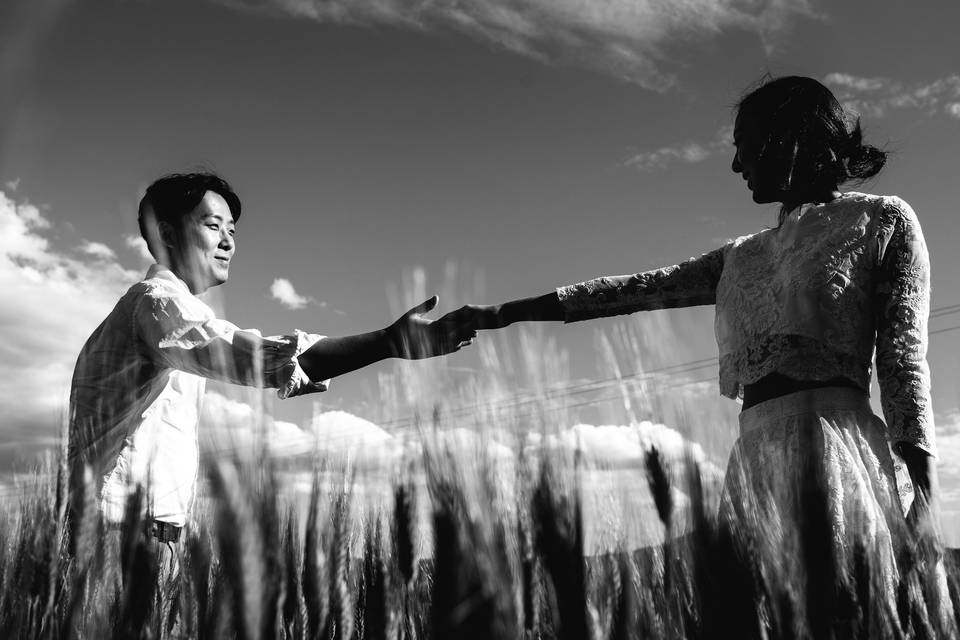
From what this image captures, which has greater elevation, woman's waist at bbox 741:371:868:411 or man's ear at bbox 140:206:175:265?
man's ear at bbox 140:206:175:265

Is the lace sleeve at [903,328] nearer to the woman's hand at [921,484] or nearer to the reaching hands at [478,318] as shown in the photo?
the woman's hand at [921,484]

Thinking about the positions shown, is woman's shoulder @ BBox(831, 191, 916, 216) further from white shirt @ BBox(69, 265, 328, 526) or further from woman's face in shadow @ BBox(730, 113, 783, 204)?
white shirt @ BBox(69, 265, 328, 526)

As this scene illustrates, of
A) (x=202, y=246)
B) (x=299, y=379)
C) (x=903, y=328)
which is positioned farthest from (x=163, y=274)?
(x=903, y=328)

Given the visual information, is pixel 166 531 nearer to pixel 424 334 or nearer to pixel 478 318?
pixel 424 334

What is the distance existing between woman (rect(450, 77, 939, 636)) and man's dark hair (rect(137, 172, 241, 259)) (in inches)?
77.9

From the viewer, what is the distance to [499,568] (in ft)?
2.99

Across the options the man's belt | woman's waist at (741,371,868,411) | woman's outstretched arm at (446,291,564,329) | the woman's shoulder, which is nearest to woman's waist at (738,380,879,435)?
woman's waist at (741,371,868,411)

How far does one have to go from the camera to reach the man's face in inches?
107

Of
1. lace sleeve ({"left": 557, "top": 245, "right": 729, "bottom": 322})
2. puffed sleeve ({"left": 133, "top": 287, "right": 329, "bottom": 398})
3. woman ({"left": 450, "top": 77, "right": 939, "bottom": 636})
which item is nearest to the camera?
woman ({"left": 450, "top": 77, "right": 939, "bottom": 636})

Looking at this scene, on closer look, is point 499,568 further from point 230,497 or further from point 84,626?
point 84,626

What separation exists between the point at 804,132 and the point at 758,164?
0.59 ft

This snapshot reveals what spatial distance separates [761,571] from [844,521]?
0.82m

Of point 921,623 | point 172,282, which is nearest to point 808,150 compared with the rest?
point 921,623

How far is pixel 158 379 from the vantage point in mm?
2312
